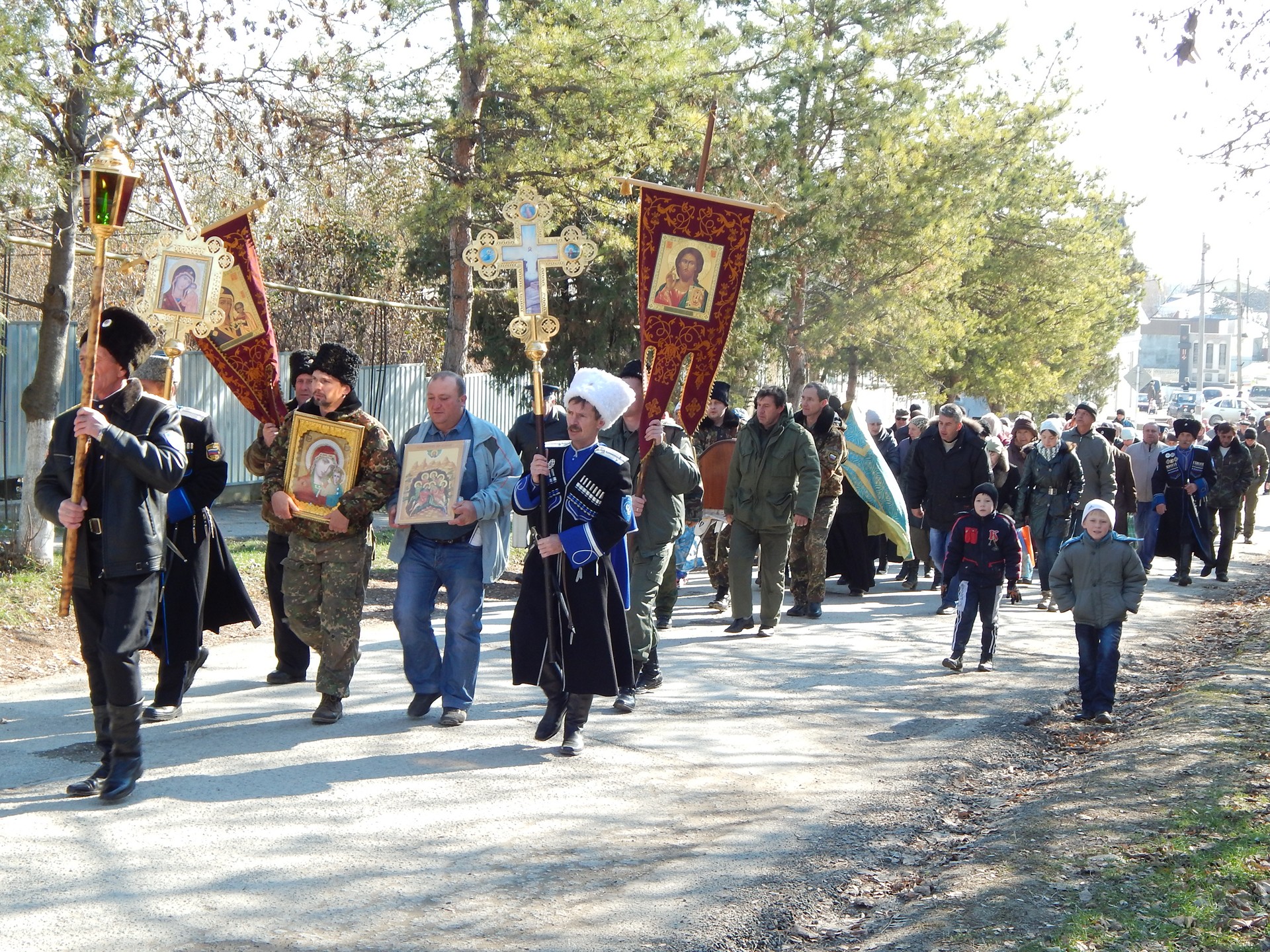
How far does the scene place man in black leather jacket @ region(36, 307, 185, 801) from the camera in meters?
5.73

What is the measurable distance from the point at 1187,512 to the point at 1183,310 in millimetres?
121359

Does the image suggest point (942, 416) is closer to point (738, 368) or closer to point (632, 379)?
point (632, 379)

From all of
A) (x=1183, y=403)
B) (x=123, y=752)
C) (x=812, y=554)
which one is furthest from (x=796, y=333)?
(x=1183, y=403)

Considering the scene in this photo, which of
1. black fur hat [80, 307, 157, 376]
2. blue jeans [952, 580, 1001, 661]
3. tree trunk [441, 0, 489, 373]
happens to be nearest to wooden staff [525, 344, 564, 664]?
black fur hat [80, 307, 157, 376]

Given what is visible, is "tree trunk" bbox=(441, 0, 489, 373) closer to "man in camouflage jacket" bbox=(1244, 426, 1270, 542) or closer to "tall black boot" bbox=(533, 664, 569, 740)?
"tall black boot" bbox=(533, 664, 569, 740)

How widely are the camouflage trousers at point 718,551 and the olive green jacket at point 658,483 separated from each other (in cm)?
395

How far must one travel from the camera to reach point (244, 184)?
12375mm

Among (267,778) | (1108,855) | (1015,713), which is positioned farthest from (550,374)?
(1108,855)

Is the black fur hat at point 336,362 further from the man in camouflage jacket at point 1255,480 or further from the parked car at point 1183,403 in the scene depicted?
the parked car at point 1183,403

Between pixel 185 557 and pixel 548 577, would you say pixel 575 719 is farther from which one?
pixel 185 557

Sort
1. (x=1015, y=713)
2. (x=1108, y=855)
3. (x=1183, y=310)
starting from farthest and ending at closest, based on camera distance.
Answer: (x=1183, y=310)
(x=1015, y=713)
(x=1108, y=855)

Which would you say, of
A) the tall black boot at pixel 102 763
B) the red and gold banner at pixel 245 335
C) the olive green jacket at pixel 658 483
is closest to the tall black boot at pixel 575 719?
the olive green jacket at pixel 658 483

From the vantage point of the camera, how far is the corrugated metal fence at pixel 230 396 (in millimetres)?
15578

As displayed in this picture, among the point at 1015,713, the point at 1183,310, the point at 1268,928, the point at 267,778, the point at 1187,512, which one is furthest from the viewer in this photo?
the point at 1183,310
